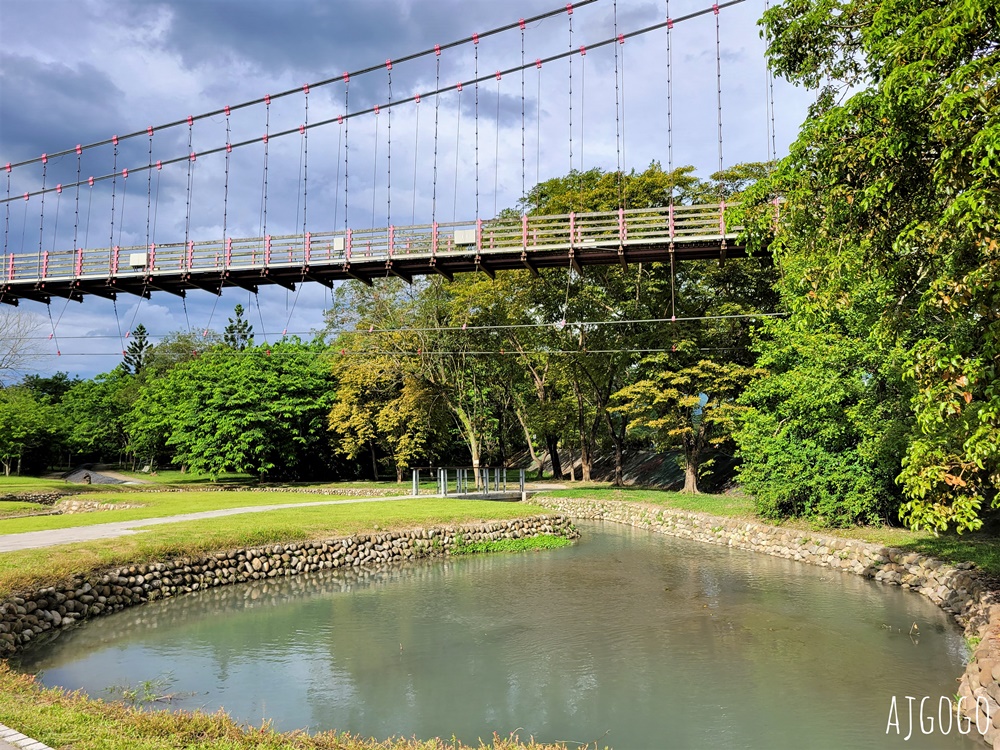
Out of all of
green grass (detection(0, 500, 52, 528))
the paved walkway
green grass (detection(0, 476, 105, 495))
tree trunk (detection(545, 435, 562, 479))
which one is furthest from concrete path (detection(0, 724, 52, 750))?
tree trunk (detection(545, 435, 562, 479))

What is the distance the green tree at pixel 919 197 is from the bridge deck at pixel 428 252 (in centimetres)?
909

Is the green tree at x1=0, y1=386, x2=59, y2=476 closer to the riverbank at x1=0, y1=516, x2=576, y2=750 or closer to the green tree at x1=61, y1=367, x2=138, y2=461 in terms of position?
the green tree at x1=61, y1=367, x2=138, y2=461

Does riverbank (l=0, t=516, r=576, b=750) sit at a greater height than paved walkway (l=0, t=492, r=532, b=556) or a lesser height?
lesser

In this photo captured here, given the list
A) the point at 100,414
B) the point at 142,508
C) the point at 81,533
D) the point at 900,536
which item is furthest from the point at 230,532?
the point at 100,414

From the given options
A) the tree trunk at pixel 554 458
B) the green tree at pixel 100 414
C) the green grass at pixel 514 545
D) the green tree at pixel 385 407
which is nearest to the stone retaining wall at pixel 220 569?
the green grass at pixel 514 545

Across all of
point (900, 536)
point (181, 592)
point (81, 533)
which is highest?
point (81, 533)

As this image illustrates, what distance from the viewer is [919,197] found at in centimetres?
949

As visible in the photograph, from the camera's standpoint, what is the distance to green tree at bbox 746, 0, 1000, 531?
7.73 meters

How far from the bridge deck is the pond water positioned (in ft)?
32.6

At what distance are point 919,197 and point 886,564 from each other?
10631 millimetres

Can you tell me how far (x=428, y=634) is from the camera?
41.0ft

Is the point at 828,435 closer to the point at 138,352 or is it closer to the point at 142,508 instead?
the point at 142,508

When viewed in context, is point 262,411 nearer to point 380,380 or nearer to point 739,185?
point 380,380

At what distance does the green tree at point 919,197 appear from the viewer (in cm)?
773
